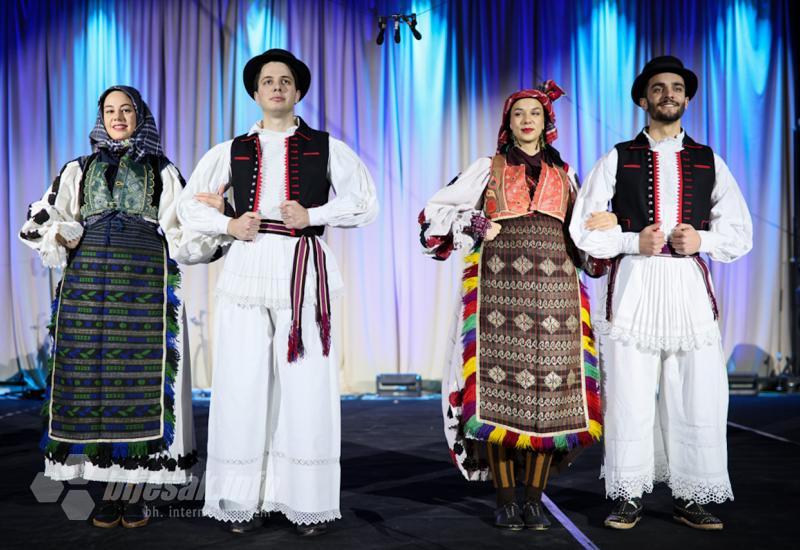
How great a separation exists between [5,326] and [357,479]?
16.3 ft

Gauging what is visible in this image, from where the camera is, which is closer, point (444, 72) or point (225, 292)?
point (225, 292)

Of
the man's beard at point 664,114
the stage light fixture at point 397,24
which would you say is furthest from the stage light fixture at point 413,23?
the man's beard at point 664,114

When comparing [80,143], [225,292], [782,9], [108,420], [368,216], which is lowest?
[108,420]

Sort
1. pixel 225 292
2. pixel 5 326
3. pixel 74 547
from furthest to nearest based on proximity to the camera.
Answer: pixel 5 326, pixel 225 292, pixel 74 547

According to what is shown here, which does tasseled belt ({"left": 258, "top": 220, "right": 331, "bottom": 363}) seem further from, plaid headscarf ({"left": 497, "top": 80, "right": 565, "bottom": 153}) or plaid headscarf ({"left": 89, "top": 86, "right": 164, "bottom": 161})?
plaid headscarf ({"left": 497, "top": 80, "right": 565, "bottom": 153})

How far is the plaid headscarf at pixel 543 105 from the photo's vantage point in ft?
10.0

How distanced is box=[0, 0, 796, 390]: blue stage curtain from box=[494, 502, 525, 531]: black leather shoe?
14.4 ft

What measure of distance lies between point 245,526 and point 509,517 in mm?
910

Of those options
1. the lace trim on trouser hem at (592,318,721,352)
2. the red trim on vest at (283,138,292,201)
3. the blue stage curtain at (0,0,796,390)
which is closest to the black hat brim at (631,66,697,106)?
the lace trim on trouser hem at (592,318,721,352)

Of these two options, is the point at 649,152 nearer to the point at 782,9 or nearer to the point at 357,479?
the point at 357,479

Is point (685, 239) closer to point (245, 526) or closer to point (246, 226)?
point (246, 226)

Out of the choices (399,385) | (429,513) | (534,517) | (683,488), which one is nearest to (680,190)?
(683,488)

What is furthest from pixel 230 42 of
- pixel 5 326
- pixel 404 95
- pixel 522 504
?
pixel 522 504

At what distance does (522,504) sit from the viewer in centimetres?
303
